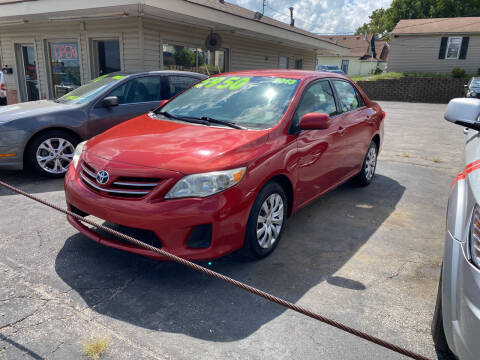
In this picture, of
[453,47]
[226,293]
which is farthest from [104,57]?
[453,47]

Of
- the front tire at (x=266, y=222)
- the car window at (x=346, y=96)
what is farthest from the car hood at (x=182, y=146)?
the car window at (x=346, y=96)

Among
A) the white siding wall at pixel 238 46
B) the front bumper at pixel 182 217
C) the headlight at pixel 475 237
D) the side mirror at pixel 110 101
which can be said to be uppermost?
the white siding wall at pixel 238 46

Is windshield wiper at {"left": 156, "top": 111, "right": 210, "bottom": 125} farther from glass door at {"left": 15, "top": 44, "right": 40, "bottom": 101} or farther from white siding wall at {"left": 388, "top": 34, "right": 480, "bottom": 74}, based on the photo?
white siding wall at {"left": 388, "top": 34, "right": 480, "bottom": 74}

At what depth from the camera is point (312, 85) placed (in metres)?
4.27

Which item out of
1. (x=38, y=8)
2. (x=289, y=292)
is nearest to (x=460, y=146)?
(x=289, y=292)

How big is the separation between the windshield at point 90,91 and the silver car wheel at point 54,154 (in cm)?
76

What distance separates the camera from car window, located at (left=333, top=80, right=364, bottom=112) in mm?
4846

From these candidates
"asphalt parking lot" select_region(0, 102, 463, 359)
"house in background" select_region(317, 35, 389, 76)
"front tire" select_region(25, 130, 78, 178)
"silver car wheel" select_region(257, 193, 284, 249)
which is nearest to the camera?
"asphalt parking lot" select_region(0, 102, 463, 359)

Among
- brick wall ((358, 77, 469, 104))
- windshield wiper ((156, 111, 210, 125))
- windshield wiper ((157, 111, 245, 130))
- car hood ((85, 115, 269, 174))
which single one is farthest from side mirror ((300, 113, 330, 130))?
brick wall ((358, 77, 469, 104))

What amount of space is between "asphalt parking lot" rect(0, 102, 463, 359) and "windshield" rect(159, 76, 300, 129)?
1290 millimetres

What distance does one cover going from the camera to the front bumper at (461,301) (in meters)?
1.73

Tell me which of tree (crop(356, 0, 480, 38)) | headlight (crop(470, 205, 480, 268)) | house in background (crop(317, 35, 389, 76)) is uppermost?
tree (crop(356, 0, 480, 38))

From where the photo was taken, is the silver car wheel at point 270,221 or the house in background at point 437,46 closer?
the silver car wheel at point 270,221

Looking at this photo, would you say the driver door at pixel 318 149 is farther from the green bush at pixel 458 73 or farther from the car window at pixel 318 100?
the green bush at pixel 458 73
